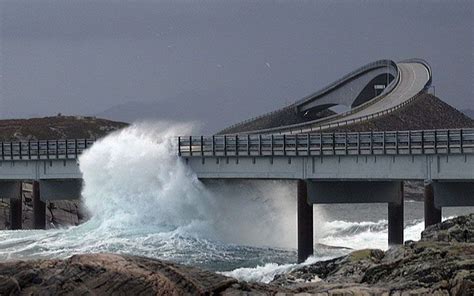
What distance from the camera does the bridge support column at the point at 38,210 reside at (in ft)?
244

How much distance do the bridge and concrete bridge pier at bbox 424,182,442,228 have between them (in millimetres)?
50

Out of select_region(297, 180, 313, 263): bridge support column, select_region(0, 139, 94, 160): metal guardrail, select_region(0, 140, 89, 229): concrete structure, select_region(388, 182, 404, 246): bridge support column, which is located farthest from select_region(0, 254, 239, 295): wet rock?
select_region(0, 139, 94, 160): metal guardrail

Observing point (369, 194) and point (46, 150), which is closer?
point (369, 194)

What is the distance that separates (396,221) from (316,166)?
5377mm

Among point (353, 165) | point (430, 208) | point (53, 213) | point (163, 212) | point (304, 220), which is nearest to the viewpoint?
point (430, 208)

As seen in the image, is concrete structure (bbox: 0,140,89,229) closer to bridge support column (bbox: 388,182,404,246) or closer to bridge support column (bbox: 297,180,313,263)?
bridge support column (bbox: 297,180,313,263)

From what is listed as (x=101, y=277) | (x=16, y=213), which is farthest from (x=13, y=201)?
(x=101, y=277)

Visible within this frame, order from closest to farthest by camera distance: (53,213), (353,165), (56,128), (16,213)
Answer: (353,165), (16,213), (53,213), (56,128)

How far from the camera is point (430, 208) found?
52.6m

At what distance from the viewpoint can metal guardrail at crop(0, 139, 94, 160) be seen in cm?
7300

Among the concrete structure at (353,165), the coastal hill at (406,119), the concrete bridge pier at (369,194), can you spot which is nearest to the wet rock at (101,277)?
the concrete structure at (353,165)

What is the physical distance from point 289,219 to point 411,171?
51.6 feet

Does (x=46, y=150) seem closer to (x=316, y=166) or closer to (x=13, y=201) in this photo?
(x=13, y=201)

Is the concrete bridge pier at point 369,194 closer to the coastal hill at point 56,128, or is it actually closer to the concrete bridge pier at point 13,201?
the concrete bridge pier at point 13,201
